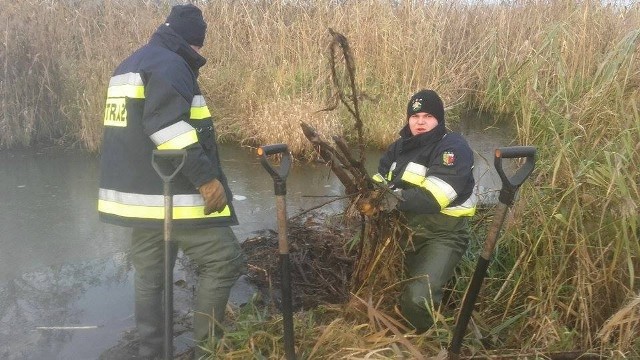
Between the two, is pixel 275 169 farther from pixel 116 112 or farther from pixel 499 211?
pixel 116 112

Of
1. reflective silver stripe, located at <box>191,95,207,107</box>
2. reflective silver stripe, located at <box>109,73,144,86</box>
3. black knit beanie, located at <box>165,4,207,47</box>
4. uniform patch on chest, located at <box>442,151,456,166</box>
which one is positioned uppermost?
black knit beanie, located at <box>165,4,207,47</box>

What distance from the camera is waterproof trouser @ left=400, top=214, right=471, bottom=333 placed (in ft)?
9.88

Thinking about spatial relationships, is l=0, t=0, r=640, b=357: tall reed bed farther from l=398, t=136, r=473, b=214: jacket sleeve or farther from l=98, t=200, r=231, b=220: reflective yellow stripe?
l=98, t=200, r=231, b=220: reflective yellow stripe

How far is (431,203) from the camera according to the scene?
10.0 ft

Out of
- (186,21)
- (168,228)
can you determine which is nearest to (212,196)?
(168,228)

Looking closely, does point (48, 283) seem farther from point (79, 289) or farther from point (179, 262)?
point (179, 262)

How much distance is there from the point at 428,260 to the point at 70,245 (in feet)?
9.06

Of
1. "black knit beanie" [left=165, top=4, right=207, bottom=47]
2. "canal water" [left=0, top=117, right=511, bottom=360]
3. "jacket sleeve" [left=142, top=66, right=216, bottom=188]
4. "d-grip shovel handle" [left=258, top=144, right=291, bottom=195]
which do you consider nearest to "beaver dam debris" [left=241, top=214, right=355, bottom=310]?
"canal water" [left=0, top=117, right=511, bottom=360]

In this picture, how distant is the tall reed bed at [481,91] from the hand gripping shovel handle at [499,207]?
469 millimetres

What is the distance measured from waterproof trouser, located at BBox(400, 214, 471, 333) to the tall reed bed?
0.29m

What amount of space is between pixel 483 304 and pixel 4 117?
20.0 feet

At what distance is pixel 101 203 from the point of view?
9.87 feet

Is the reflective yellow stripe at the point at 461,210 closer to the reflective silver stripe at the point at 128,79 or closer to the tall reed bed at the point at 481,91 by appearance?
the tall reed bed at the point at 481,91

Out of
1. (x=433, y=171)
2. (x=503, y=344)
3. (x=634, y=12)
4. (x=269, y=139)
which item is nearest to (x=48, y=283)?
(x=433, y=171)
